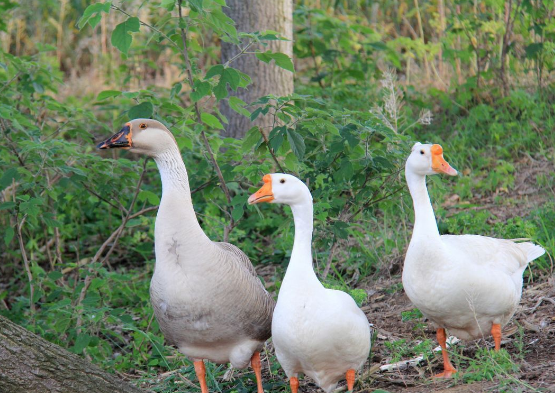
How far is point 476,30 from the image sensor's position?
8758mm

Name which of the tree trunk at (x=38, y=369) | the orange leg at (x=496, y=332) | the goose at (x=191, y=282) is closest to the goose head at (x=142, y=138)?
the goose at (x=191, y=282)

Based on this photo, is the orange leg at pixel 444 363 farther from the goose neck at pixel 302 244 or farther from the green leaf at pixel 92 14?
the green leaf at pixel 92 14

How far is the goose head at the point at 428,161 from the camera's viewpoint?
14.6ft

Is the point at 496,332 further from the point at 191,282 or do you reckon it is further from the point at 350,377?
the point at 191,282

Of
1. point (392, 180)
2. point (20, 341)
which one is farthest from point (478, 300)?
point (20, 341)

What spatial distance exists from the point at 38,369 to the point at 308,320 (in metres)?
1.40

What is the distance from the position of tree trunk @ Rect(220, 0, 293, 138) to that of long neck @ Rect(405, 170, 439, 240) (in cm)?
262

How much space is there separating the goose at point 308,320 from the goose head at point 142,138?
27.6 inches

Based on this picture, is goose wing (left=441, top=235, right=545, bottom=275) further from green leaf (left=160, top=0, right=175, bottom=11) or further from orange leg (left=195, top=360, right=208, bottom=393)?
green leaf (left=160, top=0, right=175, bottom=11)

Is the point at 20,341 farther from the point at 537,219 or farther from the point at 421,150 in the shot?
the point at 537,219

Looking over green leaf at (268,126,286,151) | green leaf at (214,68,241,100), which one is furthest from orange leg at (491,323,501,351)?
green leaf at (214,68,241,100)

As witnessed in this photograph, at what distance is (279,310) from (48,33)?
33.9 feet

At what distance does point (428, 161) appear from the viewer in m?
4.50

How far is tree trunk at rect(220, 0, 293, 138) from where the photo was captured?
7.09 metres
